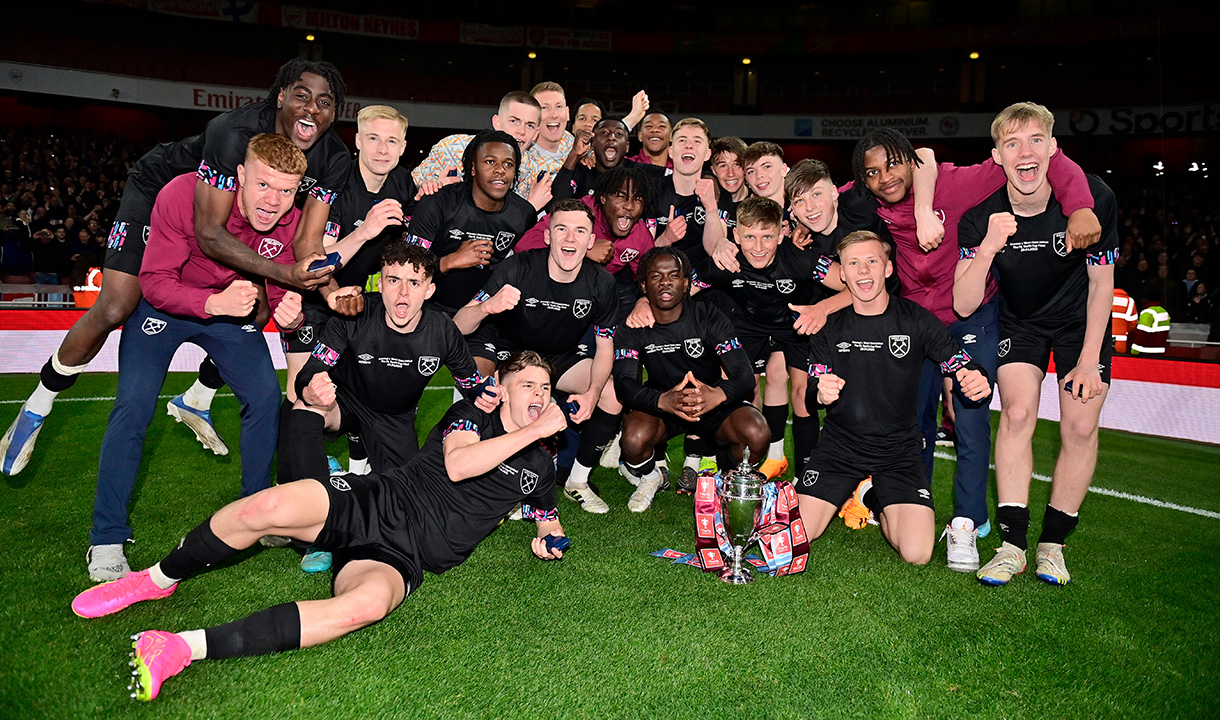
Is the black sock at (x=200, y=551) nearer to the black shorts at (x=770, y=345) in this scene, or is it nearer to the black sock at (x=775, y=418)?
the black shorts at (x=770, y=345)

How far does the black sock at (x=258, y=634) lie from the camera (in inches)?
115

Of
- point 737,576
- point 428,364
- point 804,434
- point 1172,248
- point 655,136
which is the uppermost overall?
point 1172,248

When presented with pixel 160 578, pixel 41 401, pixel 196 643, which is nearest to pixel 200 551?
pixel 160 578

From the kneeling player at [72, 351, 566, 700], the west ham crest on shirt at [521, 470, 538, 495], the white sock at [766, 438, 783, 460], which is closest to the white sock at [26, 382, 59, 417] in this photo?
the kneeling player at [72, 351, 566, 700]

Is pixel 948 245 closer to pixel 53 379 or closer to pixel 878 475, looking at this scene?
pixel 878 475

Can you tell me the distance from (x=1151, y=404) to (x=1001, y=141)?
22.5 feet

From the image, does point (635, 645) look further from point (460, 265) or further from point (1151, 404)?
point (1151, 404)

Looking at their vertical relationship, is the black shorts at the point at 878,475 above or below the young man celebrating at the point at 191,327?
below

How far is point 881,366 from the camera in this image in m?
4.72

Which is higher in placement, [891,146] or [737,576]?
[891,146]

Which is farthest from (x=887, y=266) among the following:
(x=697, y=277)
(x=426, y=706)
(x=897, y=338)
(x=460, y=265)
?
(x=426, y=706)

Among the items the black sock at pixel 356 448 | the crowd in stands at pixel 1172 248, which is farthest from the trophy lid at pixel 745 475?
the crowd in stands at pixel 1172 248

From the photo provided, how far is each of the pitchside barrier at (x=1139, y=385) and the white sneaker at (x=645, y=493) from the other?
5449 mm

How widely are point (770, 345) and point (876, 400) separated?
5.43ft
